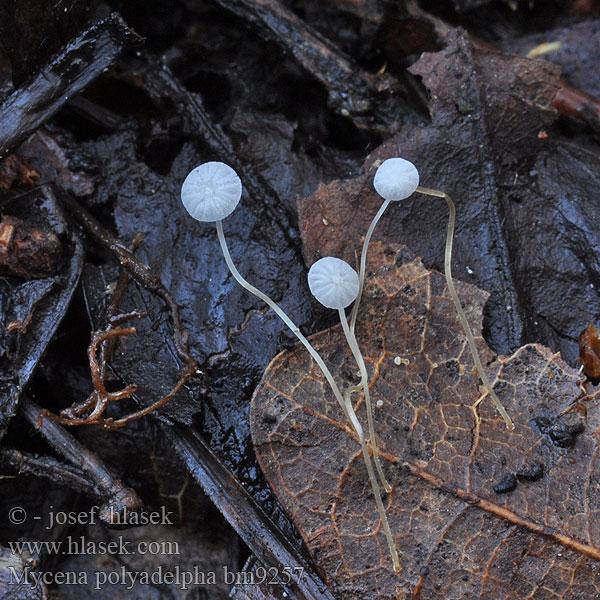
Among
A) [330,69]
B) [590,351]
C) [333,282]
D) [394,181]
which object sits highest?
[330,69]

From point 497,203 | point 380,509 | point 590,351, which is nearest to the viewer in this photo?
point 380,509

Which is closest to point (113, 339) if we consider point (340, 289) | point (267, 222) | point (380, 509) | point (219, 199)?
point (219, 199)

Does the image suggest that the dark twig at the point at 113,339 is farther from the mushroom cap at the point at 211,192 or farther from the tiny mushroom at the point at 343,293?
the tiny mushroom at the point at 343,293

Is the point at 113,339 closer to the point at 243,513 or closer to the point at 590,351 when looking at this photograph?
the point at 243,513

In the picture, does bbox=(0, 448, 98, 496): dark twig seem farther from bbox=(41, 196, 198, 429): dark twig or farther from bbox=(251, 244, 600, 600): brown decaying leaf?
bbox=(251, 244, 600, 600): brown decaying leaf

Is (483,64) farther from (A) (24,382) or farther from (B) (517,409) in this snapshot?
(A) (24,382)

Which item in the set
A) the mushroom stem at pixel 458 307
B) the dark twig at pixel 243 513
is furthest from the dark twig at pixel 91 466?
the mushroom stem at pixel 458 307

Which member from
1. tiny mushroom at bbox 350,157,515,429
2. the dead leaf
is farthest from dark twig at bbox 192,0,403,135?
tiny mushroom at bbox 350,157,515,429
